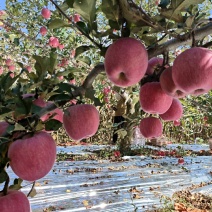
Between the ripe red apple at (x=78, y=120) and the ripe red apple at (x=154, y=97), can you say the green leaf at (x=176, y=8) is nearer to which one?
the ripe red apple at (x=154, y=97)

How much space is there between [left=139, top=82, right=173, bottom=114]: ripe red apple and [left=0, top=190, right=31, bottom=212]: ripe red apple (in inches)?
14.4

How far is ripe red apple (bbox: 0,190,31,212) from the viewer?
66 cm

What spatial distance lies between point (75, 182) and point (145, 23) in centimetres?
376

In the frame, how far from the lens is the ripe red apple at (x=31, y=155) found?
66 centimetres

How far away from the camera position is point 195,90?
698mm

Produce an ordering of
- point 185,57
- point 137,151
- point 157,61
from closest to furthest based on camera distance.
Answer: point 185,57 < point 157,61 < point 137,151

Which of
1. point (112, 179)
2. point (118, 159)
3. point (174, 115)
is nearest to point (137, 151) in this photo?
point (118, 159)

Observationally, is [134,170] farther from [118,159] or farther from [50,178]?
[50,178]

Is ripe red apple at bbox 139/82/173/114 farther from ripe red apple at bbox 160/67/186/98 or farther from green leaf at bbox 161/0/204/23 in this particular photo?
green leaf at bbox 161/0/204/23

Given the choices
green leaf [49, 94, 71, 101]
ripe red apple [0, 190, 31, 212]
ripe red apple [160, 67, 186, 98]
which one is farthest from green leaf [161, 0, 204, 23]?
ripe red apple [0, 190, 31, 212]

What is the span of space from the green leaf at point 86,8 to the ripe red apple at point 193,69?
0.74 feet

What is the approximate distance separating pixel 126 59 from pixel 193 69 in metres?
0.13

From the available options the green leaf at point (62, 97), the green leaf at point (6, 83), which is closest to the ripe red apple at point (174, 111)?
the green leaf at point (62, 97)

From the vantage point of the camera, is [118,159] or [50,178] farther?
[118,159]
